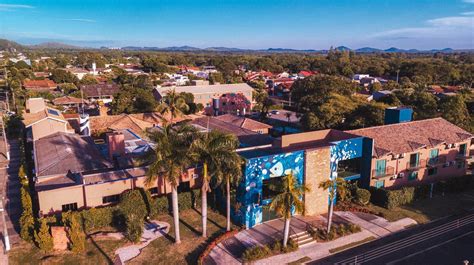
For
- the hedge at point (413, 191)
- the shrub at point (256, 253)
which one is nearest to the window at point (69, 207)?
A: the shrub at point (256, 253)

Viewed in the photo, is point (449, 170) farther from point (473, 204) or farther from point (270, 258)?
point (270, 258)

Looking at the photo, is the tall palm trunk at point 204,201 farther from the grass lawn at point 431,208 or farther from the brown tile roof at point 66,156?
the grass lawn at point 431,208

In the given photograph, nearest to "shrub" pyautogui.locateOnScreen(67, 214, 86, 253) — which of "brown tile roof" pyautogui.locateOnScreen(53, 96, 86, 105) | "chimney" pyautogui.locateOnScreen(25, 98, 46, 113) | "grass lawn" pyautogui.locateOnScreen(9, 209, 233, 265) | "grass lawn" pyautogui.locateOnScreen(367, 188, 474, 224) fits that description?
"grass lawn" pyautogui.locateOnScreen(9, 209, 233, 265)

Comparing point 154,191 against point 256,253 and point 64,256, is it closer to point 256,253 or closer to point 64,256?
point 64,256

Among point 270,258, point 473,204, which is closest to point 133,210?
point 270,258

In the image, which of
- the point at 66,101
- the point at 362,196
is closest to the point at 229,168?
the point at 362,196

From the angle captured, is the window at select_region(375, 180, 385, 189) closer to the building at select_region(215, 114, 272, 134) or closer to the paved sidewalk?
the paved sidewalk
